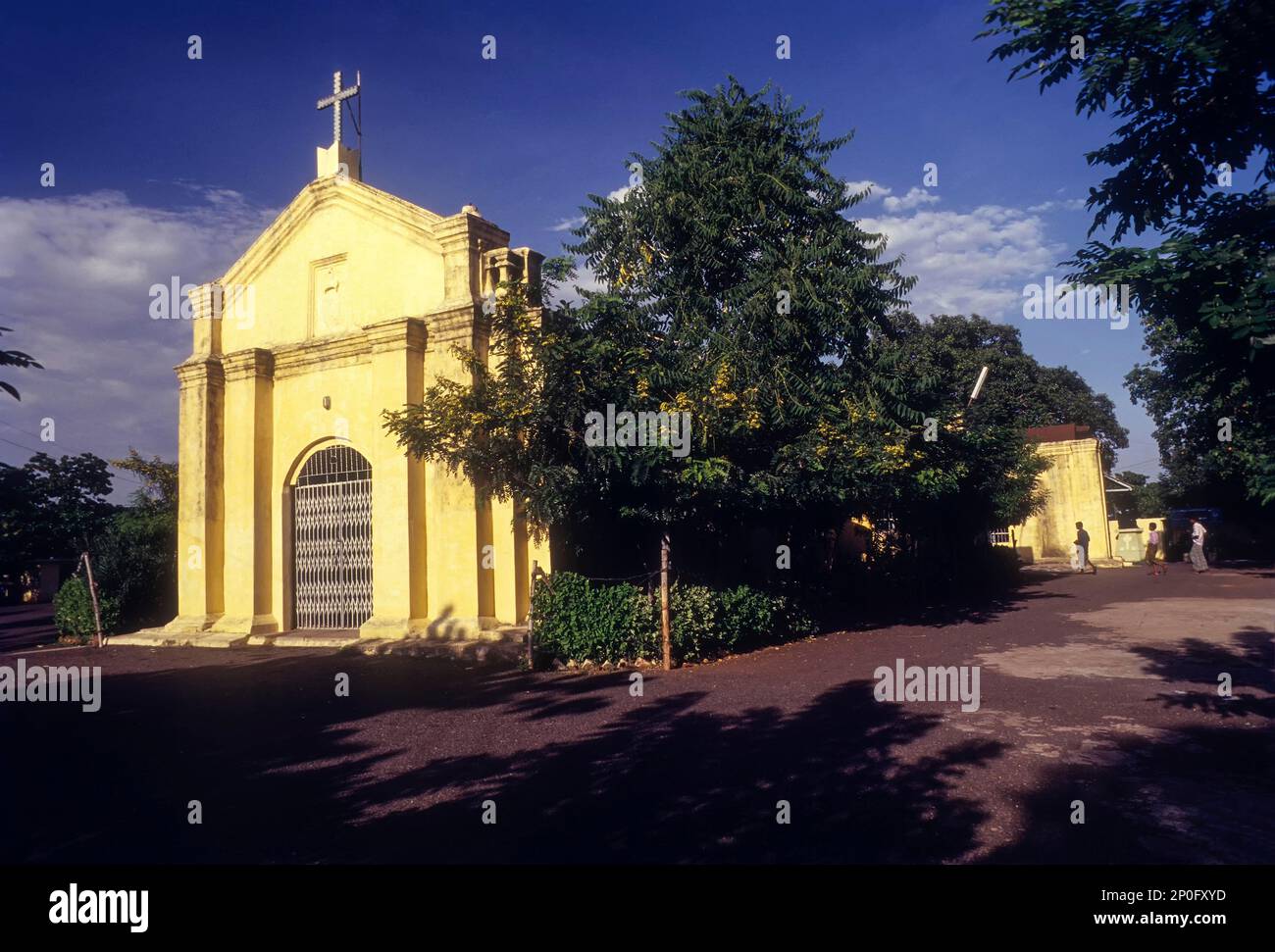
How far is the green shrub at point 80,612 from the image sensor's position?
1664 cm

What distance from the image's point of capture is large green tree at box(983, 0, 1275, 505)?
190 inches

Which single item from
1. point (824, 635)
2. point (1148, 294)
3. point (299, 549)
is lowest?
point (824, 635)

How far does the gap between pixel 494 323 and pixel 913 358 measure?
29.2ft

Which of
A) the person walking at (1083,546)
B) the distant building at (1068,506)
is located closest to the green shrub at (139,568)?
the person walking at (1083,546)

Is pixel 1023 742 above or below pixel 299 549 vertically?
below

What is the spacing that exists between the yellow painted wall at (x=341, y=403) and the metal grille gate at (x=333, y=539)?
26cm

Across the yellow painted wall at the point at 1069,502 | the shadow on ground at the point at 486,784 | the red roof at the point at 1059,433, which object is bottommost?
the shadow on ground at the point at 486,784

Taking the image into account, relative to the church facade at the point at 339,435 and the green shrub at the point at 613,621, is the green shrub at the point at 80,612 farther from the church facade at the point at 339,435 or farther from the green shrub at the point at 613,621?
the green shrub at the point at 613,621

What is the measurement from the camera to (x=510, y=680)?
10.3 m

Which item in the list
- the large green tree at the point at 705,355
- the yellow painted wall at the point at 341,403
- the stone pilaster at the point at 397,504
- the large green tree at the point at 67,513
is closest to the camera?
the large green tree at the point at 705,355

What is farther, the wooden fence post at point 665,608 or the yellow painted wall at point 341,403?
the yellow painted wall at point 341,403

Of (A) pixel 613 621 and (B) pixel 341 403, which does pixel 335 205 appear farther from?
(A) pixel 613 621

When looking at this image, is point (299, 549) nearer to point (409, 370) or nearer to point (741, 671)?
point (409, 370)
